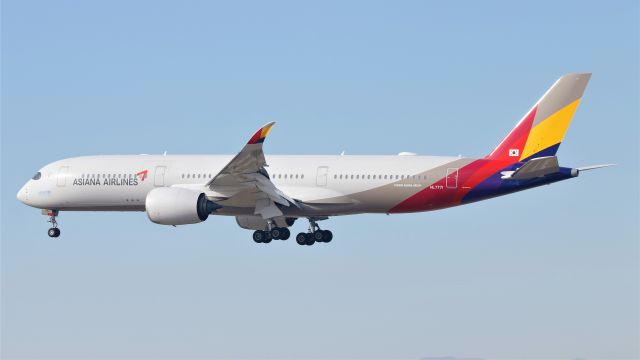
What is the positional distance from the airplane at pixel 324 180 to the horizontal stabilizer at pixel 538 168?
5 centimetres

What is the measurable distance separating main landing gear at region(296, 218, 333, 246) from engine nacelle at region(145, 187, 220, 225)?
7.00 m

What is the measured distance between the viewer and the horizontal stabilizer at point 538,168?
172 ft

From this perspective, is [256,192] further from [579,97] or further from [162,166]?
[579,97]

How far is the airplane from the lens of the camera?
54.2 m

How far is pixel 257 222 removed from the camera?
6191 centimetres

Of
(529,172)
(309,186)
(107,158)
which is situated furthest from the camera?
(107,158)

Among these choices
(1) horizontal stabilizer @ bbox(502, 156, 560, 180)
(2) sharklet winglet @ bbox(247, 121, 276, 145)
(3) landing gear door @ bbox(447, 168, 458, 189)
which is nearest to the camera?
(2) sharklet winglet @ bbox(247, 121, 276, 145)

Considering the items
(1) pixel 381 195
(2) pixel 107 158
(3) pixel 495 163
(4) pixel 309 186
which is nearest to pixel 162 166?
(2) pixel 107 158

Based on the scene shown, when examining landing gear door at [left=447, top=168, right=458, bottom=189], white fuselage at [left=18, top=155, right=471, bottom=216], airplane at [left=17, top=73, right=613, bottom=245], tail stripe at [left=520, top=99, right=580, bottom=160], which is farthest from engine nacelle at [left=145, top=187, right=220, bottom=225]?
tail stripe at [left=520, top=99, right=580, bottom=160]

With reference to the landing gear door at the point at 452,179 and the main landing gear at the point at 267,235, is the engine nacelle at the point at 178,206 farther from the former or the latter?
the landing gear door at the point at 452,179

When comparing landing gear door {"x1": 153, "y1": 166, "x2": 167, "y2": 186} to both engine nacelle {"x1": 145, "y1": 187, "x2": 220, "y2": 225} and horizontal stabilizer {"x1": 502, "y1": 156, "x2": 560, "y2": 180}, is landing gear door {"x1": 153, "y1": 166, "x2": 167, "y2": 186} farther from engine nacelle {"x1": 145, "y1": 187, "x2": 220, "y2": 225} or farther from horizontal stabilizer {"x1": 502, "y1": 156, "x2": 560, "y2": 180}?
horizontal stabilizer {"x1": 502, "y1": 156, "x2": 560, "y2": 180}

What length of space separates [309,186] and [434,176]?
21.8 feet

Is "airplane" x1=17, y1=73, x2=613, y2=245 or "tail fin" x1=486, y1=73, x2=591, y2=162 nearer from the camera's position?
"airplane" x1=17, y1=73, x2=613, y2=245

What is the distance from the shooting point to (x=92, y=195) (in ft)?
199
